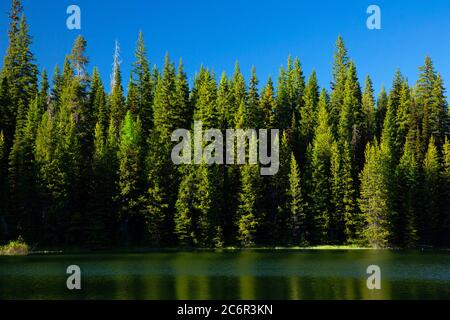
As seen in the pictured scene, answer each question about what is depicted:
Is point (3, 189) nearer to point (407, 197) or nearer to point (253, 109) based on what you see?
point (253, 109)

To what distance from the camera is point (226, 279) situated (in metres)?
38.9

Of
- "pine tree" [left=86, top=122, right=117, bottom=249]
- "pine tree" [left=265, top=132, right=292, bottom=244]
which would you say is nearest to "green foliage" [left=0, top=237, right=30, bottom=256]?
"pine tree" [left=86, top=122, right=117, bottom=249]

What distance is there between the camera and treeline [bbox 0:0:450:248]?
245 feet

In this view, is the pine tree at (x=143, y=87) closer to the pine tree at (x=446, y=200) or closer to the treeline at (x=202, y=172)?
the treeline at (x=202, y=172)

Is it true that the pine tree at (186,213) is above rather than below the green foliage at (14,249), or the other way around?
above

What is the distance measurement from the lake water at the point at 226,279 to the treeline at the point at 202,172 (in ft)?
70.6

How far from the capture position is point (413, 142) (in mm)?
89625

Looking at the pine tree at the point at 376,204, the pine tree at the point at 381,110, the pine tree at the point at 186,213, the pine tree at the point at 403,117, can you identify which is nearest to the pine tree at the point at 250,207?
the pine tree at the point at 186,213

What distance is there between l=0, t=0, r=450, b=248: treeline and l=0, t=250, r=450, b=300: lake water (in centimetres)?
2153

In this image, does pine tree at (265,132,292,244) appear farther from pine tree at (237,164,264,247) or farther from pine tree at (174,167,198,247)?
pine tree at (174,167,198,247)

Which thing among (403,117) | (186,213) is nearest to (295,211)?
(186,213)

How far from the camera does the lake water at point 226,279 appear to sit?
32281 mm

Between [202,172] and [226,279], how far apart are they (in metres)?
40.3

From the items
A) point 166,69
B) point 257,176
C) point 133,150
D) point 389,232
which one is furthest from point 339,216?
point 166,69
